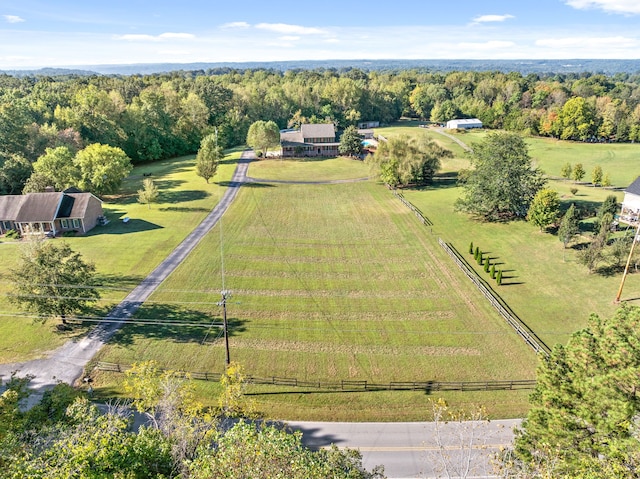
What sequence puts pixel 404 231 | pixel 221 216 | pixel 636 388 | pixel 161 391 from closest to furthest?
pixel 636 388 < pixel 161 391 < pixel 404 231 < pixel 221 216

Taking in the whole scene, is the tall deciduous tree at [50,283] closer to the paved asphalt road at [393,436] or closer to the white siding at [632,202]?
the paved asphalt road at [393,436]

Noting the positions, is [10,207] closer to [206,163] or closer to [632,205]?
[206,163]

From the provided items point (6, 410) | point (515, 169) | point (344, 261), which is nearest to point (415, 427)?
point (6, 410)

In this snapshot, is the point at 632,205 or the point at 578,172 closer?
the point at 632,205

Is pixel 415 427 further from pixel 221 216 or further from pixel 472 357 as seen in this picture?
pixel 221 216

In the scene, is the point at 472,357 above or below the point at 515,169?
below

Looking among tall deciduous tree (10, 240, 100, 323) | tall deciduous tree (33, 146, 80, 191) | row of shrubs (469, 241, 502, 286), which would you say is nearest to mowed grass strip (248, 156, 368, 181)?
tall deciduous tree (33, 146, 80, 191)

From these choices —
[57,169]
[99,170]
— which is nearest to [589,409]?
[99,170]
